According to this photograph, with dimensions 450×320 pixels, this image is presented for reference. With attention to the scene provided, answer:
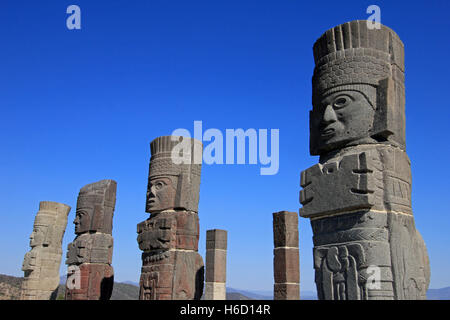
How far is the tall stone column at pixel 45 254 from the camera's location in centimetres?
1441

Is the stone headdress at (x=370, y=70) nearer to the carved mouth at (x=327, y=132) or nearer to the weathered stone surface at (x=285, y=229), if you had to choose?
the carved mouth at (x=327, y=132)

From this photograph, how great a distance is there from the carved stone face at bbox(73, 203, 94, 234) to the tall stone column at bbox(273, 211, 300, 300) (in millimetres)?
5480

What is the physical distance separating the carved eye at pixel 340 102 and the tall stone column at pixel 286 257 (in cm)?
617

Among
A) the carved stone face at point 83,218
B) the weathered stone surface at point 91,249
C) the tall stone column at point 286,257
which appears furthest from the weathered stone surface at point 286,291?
the carved stone face at point 83,218

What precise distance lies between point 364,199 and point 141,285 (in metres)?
6.21

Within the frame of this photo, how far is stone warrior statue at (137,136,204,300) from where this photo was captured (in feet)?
28.9

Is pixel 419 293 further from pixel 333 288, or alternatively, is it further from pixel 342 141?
pixel 342 141

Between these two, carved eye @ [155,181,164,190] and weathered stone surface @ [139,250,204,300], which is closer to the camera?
weathered stone surface @ [139,250,204,300]

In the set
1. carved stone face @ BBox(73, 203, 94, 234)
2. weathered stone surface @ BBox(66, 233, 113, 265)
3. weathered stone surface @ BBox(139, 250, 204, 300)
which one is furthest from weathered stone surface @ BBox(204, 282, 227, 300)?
carved stone face @ BBox(73, 203, 94, 234)

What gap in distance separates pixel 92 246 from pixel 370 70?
30.8ft

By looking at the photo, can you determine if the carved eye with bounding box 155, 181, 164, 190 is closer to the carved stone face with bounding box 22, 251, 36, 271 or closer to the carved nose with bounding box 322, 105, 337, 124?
the carved nose with bounding box 322, 105, 337, 124
